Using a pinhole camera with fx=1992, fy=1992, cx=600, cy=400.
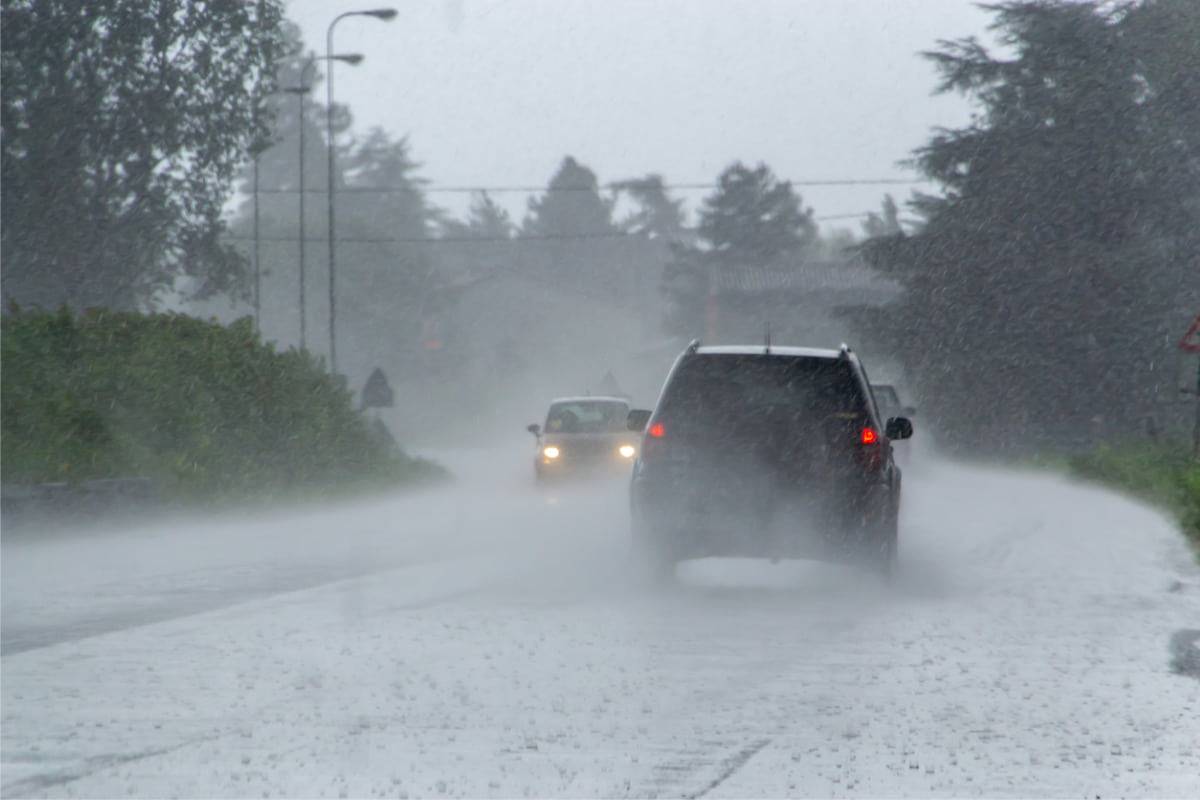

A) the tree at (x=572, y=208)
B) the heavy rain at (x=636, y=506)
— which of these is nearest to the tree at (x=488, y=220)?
the tree at (x=572, y=208)

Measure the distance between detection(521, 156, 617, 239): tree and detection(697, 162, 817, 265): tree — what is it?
4835 cm

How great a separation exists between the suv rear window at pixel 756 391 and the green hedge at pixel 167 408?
30.3 feet

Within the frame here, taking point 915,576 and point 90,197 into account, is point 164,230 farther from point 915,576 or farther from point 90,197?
point 915,576

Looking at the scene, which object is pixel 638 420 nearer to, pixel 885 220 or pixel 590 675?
pixel 590 675

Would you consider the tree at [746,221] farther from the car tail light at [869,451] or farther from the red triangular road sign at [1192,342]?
the car tail light at [869,451]

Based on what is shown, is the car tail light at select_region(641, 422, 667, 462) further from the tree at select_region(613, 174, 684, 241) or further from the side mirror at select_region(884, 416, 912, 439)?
the tree at select_region(613, 174, 684, 241)

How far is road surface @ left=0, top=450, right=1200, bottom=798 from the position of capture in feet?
23.0

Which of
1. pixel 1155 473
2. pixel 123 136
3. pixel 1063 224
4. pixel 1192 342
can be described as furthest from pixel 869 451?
pixel 123 136

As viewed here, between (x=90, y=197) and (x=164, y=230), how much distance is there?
2222 millimetres

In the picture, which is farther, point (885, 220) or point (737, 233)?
point (885, 220)

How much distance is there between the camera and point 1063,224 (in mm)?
45031

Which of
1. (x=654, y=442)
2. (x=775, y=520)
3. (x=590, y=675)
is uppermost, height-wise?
(x=654, y=442)

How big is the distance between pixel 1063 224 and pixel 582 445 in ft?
68.0

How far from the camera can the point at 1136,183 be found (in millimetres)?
45344
